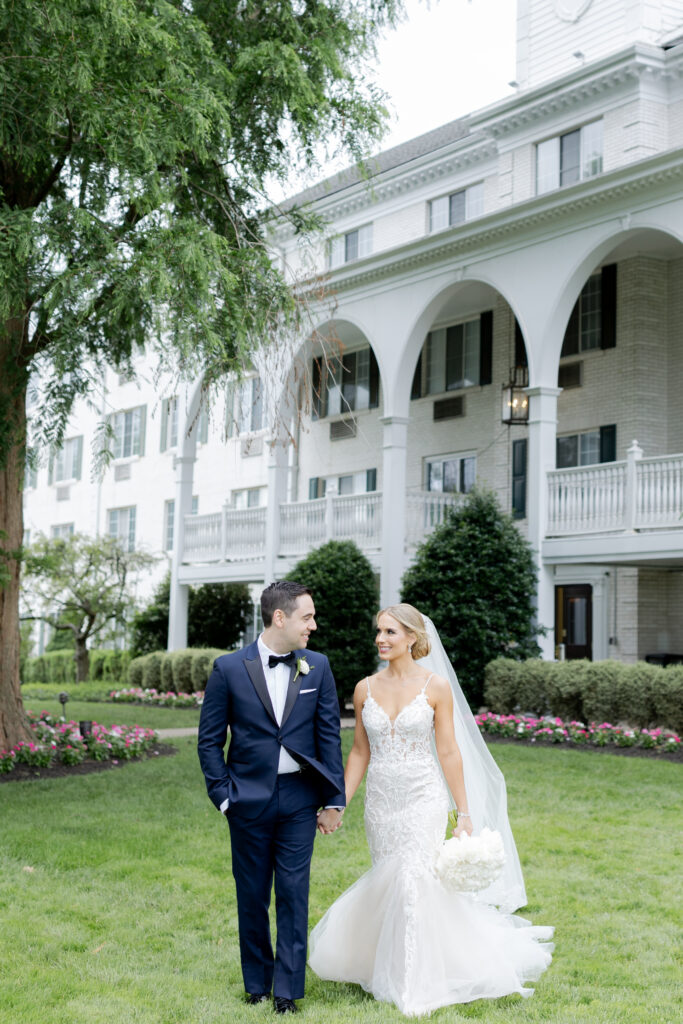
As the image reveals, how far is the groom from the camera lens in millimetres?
4977

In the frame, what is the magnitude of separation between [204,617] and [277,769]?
21530 millimetres

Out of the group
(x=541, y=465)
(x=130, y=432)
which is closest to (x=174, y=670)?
(x=541, y=465)

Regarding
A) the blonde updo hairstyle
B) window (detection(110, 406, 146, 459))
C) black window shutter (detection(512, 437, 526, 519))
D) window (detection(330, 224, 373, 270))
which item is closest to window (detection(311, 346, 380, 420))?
window (detection(330, 224, 373, 270))

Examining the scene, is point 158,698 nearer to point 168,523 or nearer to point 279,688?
point 168,523

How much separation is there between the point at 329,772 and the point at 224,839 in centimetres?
426

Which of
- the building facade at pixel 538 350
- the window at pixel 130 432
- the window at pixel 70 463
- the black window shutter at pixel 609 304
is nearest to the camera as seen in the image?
the building facade at pixel 538 350

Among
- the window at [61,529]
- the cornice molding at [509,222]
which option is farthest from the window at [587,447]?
the window at [61,529]

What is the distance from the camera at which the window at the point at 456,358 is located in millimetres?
22391

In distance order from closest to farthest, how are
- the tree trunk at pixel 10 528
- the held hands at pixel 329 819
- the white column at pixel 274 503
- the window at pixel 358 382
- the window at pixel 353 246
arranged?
the held hands at pixel 329 819
the tree trunk at pixel 10 528
the white column at pixel 274 503
the window at pixel 358 382
the window at pixel 353 246

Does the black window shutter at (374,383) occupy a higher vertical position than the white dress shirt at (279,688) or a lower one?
higher

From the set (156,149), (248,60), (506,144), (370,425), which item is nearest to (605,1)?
(506,144)

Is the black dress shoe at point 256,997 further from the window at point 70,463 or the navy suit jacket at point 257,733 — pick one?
the window at point 70,463

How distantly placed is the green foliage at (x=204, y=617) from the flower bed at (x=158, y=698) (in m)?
2.64

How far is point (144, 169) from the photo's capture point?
31.9ft
